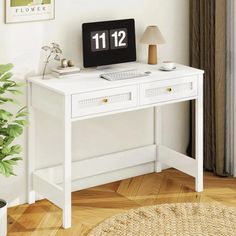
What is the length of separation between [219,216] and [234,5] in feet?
4.54

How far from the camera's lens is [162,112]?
4.85 meters

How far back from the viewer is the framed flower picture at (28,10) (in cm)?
402

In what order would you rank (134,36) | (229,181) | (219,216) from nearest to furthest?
1. (219,216)
2. (134,36)
3. (229,181)

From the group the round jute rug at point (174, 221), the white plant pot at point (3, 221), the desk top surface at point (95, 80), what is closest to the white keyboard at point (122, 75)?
the desk top surface at point (95, 80)

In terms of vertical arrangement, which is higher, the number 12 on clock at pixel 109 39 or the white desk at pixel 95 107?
the number 12 on clock at pixel 109 39

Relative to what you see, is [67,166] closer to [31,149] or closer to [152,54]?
[31,149]

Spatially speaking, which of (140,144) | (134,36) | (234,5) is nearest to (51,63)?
(134,36)

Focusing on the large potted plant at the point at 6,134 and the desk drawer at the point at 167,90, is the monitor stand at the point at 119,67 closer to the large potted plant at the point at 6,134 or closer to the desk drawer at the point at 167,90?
the desk drawer at the point at 167,90

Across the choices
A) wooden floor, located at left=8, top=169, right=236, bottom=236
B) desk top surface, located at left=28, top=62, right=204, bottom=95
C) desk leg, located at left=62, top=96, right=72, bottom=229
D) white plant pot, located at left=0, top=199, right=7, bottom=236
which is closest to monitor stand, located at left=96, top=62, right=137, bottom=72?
desk top surface, located at left=28, top=62, right=204, bottom=95

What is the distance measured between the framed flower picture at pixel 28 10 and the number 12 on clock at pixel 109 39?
292 mm

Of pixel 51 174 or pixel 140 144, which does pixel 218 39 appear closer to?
pixel 140 144

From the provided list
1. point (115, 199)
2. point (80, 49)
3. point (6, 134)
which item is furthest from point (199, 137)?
point (6, 134)

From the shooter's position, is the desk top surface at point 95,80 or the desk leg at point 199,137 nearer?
the desk top surface at point 95,80

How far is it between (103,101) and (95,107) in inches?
2.3
